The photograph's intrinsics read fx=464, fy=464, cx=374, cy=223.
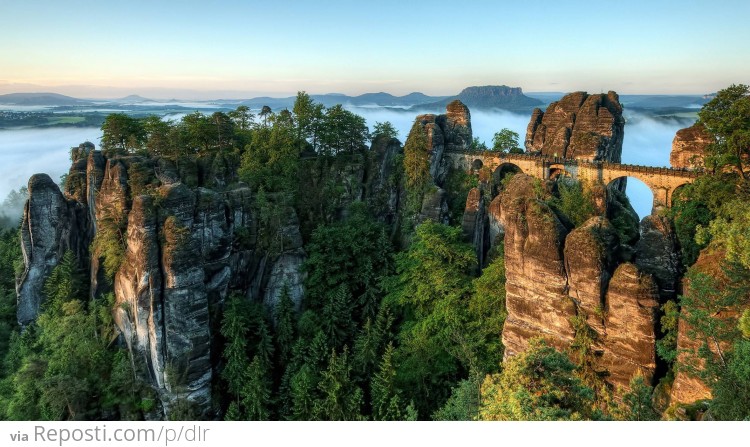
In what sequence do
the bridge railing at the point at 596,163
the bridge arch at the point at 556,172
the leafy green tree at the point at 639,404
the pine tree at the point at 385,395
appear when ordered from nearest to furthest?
the leafy green tree at the point at 639,404 → the pine tree at the point at 385,395 → the bridge railing at the point at 596,163 → the bridge arch at the point at 556,172

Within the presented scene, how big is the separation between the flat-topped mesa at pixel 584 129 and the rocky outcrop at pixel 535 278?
652 inches

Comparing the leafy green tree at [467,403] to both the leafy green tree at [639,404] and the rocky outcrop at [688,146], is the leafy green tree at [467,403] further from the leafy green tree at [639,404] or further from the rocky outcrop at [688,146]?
the rocky outcrop at [688,146]

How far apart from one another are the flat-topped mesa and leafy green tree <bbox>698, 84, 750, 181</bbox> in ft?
42.8

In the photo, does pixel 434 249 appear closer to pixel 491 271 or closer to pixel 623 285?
pixel 491 271

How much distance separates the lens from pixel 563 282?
17750 mm

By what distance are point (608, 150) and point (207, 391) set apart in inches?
1182

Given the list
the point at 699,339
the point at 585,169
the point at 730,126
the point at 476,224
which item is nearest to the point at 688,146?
the point at 585,169

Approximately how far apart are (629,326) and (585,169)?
59.9 feet

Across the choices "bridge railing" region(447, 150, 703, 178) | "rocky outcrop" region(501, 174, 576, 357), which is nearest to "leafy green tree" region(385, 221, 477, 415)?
"rocky outcrop" region(501, 174, 576, 357)

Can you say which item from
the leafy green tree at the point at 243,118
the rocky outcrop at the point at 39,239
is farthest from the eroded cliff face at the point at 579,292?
the rocky outcrop at the point at 39,239

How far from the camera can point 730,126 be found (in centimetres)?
1816

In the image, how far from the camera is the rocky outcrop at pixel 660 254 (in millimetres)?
16344
